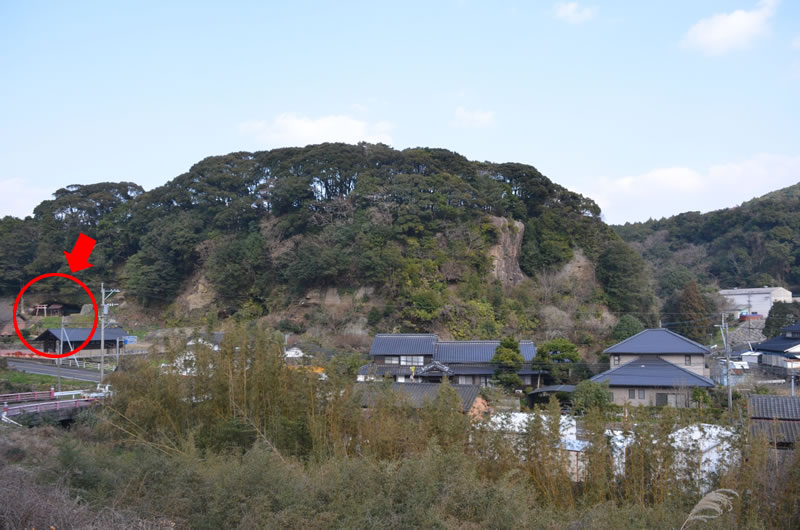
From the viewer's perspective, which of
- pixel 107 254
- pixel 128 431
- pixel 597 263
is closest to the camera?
pixel 128 431

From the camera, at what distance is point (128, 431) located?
21.3 feet

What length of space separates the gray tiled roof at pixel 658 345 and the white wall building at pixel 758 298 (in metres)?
14.9

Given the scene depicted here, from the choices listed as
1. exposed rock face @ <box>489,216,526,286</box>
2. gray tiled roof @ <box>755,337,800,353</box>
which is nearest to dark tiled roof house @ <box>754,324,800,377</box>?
gray tiled roof @ <box>755,337,800,353</box>

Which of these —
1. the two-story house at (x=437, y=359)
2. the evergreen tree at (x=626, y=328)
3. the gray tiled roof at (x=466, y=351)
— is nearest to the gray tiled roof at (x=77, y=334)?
the two-story house at (x=437, y=359)

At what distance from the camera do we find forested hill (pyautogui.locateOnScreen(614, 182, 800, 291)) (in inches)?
1273

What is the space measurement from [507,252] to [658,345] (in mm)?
9281

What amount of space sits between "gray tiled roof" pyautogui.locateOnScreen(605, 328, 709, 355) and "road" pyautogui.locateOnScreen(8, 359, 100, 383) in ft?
54.7

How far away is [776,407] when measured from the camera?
10203 mm

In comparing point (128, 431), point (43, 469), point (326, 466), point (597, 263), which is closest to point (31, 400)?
point (128, 431)

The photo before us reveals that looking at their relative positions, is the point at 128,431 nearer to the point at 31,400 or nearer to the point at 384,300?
the point at 31,400

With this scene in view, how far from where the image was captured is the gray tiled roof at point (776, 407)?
9.88 m

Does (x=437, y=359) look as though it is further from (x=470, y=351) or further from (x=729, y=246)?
(x=729, y=246)

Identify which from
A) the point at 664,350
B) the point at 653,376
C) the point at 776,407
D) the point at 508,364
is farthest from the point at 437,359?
the point at 776,407

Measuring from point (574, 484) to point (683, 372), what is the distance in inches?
485
